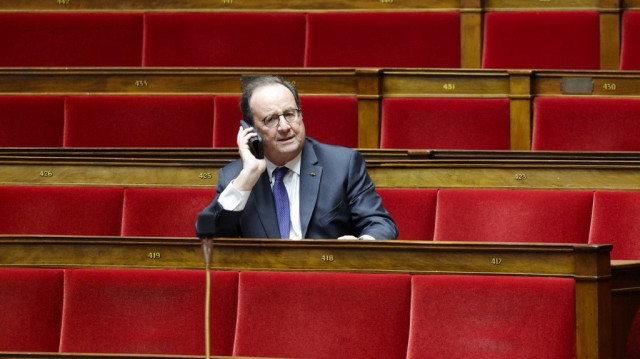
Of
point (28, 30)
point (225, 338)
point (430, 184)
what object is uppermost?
point (28, 30)

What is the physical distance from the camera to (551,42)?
1063 millimetres

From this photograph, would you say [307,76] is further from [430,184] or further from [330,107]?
[430,184]

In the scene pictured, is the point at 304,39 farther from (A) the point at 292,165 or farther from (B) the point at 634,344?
(B) the point at 634,344

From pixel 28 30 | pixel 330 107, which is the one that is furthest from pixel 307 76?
pixel 28 30

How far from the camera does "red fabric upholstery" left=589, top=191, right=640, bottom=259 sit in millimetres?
759

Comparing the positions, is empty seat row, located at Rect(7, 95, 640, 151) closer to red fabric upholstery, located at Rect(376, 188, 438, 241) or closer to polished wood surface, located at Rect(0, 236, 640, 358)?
red fabric upholstery, located at Rect(376, 188, 438, 241)

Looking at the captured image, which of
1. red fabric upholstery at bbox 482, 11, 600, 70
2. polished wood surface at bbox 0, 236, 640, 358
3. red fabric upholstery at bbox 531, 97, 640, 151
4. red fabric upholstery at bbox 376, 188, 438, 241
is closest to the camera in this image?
polished wood surface at bbox 0, 236, 640, 358

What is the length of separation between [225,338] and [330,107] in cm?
44

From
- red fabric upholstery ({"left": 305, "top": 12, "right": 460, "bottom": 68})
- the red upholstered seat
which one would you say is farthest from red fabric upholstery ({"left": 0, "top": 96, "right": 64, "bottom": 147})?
the red upholstered seat

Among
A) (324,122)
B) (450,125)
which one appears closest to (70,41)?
(324,122)

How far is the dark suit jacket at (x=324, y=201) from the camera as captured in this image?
27.8 inches

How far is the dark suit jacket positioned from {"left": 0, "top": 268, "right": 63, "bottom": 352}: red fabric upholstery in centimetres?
13

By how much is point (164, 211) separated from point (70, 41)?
1.17ft

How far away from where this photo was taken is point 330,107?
99 cm
